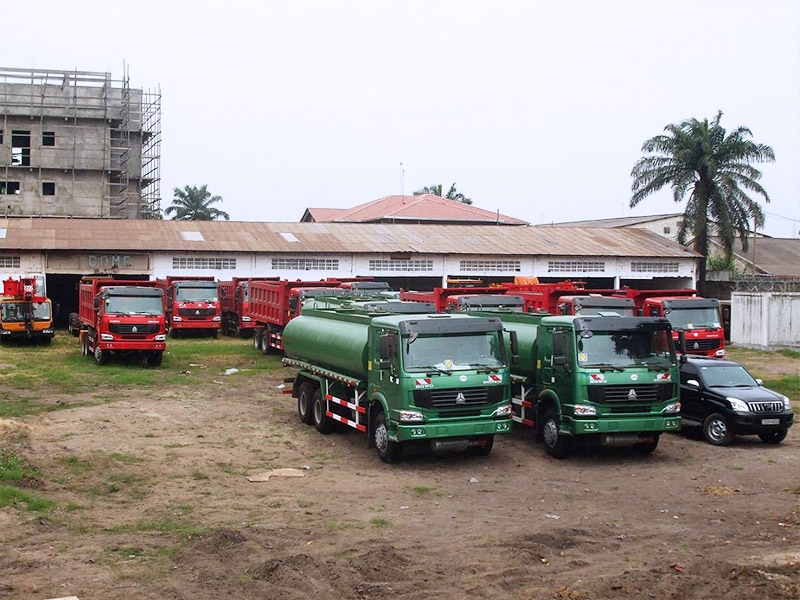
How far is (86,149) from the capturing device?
6072 cm

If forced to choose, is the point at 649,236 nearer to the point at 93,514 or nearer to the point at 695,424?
the point at 695,424

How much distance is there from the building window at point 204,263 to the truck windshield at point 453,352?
3319 cm

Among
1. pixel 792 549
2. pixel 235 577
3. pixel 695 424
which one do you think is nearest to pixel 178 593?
pixel 235 577

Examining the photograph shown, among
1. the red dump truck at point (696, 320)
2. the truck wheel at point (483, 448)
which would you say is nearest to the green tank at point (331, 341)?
the truck wheel at point (483, 448)

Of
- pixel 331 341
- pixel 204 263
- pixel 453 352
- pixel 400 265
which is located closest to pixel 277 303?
pixel 331 341

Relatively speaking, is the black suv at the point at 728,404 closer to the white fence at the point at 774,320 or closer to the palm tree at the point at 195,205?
the white fence at the point at 774,320

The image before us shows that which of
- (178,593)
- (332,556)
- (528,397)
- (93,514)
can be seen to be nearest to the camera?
(178,593)

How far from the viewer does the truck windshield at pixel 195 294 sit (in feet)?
125

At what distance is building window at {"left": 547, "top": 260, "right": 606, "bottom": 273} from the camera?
5181 centimetres

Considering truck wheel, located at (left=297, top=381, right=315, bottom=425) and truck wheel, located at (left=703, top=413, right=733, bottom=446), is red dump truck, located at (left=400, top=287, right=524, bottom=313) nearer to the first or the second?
truck wheel, located at (left=297, top=381, right=315, bottom=425)

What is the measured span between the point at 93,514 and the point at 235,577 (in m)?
3.59

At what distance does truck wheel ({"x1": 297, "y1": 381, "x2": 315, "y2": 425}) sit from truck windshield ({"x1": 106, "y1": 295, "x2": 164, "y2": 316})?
428 inches

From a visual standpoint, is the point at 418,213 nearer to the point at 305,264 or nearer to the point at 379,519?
the point at 305,264

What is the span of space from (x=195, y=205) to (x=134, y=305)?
191ft
